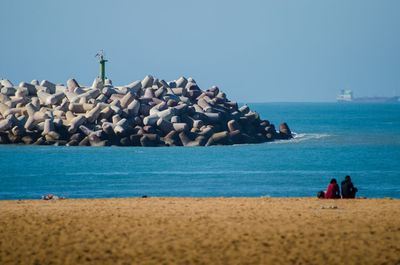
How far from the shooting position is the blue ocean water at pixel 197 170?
99.4 feet

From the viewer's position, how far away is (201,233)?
15.7 meters

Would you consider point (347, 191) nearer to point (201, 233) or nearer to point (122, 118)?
point (201, 233)

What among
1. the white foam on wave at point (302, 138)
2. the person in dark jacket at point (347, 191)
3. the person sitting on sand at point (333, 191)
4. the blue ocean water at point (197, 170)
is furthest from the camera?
the white foam on wave at point (302, 138)

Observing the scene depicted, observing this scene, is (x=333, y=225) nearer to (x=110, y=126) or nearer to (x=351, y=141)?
(x=110, y=126)

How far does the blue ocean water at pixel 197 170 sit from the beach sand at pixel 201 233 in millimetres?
9538

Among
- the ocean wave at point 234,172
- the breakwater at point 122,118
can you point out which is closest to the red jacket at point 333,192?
the ocean wave at point 234,172

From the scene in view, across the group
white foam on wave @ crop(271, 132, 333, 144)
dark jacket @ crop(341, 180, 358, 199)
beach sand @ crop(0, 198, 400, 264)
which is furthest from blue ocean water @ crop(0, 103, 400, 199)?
beach sand @ crop(0, 198, 400, 264)

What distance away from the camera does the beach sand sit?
1413 centimetres

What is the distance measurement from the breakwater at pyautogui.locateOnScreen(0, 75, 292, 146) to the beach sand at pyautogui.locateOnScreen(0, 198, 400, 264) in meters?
24.8

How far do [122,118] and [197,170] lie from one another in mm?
8479

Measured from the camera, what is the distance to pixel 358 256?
558 inches

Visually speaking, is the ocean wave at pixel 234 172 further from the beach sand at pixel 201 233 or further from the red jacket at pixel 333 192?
the beach sand at pixel 201 233

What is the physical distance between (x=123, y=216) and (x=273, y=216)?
2356 millimetres

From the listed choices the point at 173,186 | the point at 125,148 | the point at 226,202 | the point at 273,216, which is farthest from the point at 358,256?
the point at 125,148
